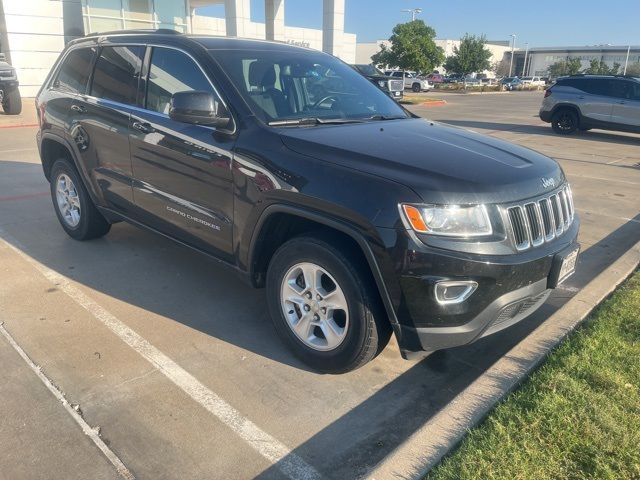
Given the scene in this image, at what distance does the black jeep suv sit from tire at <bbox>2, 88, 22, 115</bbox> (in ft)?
42.6

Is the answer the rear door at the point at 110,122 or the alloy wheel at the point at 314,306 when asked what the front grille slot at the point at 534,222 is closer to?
the alloy wheel at the point at 314,306

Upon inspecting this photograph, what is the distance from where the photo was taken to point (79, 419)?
2.76m

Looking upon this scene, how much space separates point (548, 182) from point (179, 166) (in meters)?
2.33

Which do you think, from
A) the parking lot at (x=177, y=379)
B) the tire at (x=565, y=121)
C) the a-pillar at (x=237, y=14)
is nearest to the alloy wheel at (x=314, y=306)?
the parking lot at (x=177, y=379)

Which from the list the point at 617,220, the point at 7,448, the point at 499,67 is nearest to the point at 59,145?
the point at 7,448

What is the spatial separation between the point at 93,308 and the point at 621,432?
11.2 ft

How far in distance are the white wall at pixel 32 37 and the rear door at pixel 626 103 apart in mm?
19309

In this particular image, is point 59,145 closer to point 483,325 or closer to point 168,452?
point 168,452

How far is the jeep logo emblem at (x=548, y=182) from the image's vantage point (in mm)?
3055

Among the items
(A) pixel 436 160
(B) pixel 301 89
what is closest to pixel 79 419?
(A) pixel 436 160

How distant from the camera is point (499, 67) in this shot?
112 m

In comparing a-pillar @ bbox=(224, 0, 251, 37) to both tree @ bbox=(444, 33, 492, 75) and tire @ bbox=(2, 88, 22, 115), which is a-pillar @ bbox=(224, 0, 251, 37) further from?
tree @ bbox=(444, 33, 492, 75)

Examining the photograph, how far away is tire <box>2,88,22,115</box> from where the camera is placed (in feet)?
50.5

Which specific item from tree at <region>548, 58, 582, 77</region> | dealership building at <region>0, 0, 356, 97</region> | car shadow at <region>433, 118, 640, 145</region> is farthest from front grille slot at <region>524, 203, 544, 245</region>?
tree at <region>548, 58, 582, 77</region>
